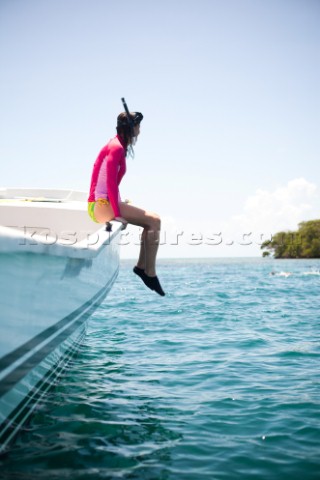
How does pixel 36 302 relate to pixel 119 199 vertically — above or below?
below

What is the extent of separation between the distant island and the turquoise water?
77383mm

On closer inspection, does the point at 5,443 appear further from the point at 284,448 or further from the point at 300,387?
the point at 300,387

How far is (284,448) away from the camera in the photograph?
10.5 ft

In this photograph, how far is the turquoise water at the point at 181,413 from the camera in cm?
293

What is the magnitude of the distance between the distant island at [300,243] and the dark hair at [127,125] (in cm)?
8035

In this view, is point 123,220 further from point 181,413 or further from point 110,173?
point 181,413

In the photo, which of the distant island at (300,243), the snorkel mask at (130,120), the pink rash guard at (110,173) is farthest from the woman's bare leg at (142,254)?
the distant island at (300,243)

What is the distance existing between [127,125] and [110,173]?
490 mm

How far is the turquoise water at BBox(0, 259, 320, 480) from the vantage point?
2.93 metres

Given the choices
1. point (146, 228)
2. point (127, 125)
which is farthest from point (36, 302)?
point (127, 125)

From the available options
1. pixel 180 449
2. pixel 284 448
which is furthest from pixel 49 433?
pixel 284 448

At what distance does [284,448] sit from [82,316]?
1.93 meters

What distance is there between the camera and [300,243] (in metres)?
86.2

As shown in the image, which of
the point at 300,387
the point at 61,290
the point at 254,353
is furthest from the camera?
the point at 254,353
